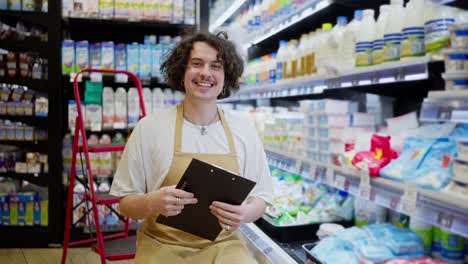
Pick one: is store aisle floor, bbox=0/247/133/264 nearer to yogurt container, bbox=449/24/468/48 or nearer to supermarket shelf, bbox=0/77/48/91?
supermarket shelf, bbox=0/77/48/91

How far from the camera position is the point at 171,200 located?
1520mm

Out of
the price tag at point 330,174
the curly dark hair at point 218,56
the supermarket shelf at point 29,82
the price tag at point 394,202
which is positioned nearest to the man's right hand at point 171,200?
the curly dark hair at point 218,56

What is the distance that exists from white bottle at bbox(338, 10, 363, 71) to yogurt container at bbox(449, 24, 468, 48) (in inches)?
30.6

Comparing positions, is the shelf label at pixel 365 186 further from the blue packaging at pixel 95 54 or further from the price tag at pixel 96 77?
the blue packaging at pixel 95 54

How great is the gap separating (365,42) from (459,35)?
633mm

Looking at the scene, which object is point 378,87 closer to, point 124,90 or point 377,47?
point 377,47

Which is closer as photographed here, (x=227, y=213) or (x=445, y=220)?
(x=445, y=220)

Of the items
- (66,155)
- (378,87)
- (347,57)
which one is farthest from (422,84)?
(66,155)

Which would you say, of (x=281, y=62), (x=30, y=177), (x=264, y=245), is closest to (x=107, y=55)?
(x=30, y=177)

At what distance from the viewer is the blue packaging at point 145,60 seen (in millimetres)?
3967

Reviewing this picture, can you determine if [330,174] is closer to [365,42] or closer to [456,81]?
[365,42]

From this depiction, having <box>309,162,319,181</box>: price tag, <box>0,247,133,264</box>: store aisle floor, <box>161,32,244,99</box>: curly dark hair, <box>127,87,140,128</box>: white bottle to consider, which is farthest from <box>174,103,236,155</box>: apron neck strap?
<box>127,87,140,128</box>: white bottle

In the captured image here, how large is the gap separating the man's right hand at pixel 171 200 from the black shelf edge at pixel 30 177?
265 centimetres

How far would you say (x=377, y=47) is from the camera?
1.95 metres
